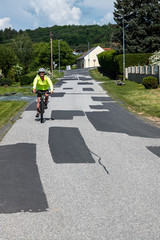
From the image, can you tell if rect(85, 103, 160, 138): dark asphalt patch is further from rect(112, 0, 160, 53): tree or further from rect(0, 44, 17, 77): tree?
rect(0, 44, 17, 77): tree

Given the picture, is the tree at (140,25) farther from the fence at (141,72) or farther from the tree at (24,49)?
the tree at (24,49)

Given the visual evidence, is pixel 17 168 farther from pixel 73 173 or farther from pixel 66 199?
pixel 66 199

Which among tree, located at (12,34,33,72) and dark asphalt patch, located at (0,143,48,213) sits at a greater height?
tree, located at (12,34,33,72)

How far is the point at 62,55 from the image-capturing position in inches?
5207

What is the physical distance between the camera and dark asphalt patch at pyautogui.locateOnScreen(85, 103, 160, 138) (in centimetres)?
1073

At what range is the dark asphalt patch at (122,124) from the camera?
423 inches

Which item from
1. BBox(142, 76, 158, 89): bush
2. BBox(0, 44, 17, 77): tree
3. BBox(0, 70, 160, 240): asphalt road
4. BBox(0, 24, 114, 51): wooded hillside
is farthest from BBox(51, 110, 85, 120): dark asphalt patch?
BBox(0, 24, 114, 51): wooded hillside

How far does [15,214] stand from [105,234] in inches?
50.7

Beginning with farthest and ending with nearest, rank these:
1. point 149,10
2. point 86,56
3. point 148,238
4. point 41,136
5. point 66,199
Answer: point 86,56 → point 149,10 → point 41,136 → point 66,199 → point 148,238

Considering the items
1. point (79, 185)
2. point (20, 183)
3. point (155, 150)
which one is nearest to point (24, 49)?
point (155, 150)

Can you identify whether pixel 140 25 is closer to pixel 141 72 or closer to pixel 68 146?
pixel 141 72

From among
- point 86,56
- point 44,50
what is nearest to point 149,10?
point 86,56

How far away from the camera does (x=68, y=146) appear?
8523 millimetres

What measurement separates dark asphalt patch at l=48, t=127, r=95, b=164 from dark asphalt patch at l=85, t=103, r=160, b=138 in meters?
1.39
